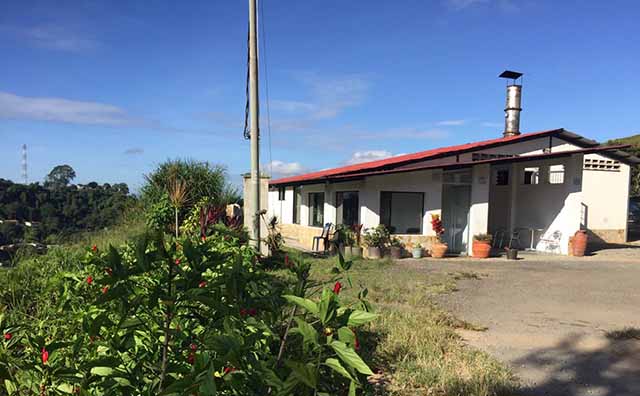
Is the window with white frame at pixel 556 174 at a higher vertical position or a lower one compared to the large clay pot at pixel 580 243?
higher

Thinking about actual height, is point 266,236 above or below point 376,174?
below

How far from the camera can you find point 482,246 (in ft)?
40.7

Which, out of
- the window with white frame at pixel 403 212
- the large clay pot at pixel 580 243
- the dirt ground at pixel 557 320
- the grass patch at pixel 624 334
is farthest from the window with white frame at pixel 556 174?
the grass patch at pixel 624 334

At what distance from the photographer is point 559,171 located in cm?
1408

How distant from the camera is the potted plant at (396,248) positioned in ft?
38.7

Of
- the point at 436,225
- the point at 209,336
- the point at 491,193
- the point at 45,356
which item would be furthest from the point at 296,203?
the point at 209,336

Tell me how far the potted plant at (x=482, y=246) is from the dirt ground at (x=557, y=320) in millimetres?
1396

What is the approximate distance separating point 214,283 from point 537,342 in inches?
179

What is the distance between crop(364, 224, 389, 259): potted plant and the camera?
1161 cm

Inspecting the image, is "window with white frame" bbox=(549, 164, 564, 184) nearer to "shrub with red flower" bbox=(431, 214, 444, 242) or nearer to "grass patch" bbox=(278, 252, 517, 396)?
"shrub with red flower" bbox=(431, 214, 444, 242)

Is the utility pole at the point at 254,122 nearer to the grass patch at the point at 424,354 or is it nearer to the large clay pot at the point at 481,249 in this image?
the grass patch at the point at 424,354

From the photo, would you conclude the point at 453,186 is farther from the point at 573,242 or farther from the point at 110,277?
the point at 110,277

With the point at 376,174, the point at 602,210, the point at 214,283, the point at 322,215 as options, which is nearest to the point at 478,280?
the point at 376,174

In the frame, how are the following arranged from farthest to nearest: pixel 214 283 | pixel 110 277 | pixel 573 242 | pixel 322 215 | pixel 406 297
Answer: pixel 322 215 < pixel 573 242 < pixel 406 297 < pixel 214 283 < pixel 110 277
